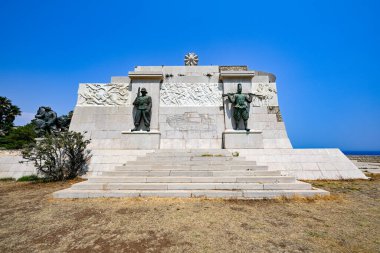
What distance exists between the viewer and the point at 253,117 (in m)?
12.0

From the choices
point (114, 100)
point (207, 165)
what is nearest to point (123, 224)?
point (207, 165)

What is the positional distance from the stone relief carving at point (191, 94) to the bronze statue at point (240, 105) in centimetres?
94

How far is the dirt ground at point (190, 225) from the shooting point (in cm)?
311

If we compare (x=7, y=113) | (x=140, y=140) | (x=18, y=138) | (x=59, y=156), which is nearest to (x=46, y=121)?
(x=59, y=156)

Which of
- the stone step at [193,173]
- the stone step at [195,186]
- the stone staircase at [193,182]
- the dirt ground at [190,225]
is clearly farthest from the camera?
the stone step at [193,173]

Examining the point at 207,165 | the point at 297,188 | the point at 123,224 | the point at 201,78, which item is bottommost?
the point at 123,224

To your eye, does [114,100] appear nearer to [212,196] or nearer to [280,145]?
[212,196]

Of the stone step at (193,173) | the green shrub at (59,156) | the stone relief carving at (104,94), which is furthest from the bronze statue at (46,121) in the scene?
the stone step at (193,173)

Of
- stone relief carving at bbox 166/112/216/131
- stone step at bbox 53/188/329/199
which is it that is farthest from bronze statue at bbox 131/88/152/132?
stone step at bbox 53/188/329/199

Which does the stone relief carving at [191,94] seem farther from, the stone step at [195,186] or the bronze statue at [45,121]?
the stone step at [195,186]

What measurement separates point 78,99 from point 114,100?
241 cm

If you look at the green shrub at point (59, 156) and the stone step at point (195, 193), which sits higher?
the green shrub at point (59, 156)

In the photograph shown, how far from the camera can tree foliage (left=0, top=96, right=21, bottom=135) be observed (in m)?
31.2

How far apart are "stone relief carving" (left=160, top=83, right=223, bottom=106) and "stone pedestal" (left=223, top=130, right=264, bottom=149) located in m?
2.29
